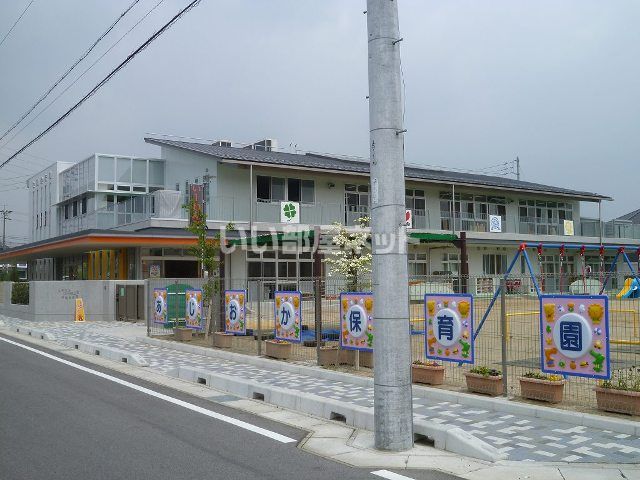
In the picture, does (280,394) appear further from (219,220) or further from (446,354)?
(219,220)

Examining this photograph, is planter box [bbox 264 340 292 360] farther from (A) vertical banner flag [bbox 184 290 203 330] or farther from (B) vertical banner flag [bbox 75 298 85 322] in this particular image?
(B) vertical banner flag [bbox 75 298 85 322]

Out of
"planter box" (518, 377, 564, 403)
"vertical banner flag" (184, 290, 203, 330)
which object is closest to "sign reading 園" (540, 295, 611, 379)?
"planter box" (518, 377, 564, 403)

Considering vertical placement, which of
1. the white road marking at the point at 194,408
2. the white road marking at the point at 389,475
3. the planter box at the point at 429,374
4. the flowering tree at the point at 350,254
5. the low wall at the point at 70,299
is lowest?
the white road marking at the point at 194,408

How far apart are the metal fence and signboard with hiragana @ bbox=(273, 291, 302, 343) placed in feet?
1.05

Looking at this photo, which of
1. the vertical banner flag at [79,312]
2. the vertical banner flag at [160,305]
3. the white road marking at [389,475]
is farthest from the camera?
the vertical banner flag at [79,312]

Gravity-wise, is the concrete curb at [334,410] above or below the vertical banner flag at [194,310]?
below

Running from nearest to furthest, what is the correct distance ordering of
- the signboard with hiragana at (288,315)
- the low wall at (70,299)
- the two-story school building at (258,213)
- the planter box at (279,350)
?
the signboard with hiragana at (288,315) < the planter box at (279,350) < the low wall at (70,299) < the two-story school building at (258,213)

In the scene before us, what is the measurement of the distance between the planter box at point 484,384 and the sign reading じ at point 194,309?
9.27 meters

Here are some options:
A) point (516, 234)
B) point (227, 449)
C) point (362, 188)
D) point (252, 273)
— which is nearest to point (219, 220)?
point (252, 273)

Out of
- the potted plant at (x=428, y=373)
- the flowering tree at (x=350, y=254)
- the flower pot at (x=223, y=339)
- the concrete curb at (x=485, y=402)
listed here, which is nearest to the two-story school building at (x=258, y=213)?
the flowering tree at (x=350, y=254)

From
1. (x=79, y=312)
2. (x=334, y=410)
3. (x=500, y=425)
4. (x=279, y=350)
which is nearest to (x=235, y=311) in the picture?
(x=279, y=350)

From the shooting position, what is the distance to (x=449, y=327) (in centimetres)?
1008

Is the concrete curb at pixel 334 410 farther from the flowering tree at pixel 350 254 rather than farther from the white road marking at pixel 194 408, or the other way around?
the flowering tree at pixel 350 254

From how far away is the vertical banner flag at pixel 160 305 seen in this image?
19.0 meters
